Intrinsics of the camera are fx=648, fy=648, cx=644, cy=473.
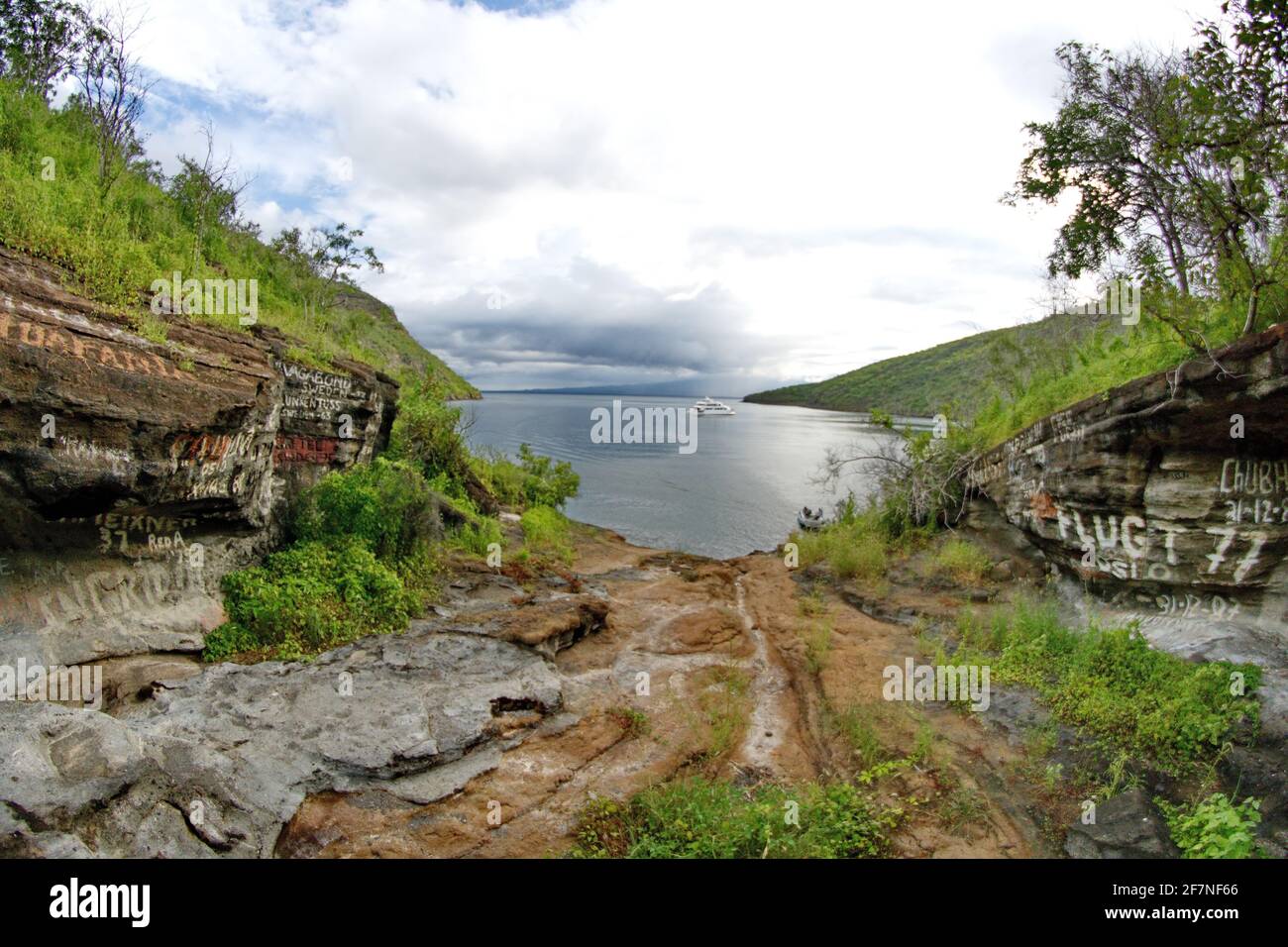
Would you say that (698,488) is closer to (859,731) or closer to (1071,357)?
(1071,357)

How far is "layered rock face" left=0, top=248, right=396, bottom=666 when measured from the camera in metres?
7.21

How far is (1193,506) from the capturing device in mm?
9805

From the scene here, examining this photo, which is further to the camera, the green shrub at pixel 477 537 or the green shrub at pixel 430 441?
the green shrub at pixel 430 441

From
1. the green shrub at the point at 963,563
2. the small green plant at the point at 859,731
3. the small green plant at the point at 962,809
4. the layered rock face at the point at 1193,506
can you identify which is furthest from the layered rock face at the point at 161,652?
the green shrub at the point at 963,563

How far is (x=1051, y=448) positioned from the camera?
12898 millimetres

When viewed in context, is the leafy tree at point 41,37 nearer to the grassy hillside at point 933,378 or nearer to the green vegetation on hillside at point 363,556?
the green vegetation on hillside at point 363,556

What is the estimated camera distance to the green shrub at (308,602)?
30.1ft

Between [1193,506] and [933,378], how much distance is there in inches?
3634

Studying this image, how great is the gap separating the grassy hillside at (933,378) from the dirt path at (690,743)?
9663mm

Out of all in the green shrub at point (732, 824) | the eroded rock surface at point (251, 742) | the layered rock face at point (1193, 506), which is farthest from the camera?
the layered rock face at point (1193, 506)

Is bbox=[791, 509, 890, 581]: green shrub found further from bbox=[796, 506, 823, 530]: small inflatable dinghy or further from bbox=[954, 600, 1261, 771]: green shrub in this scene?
bbox=[954, 600, 1261, 771]: green shrub

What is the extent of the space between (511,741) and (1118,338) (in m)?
14.4

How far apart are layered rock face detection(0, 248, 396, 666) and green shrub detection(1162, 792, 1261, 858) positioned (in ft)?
38.5

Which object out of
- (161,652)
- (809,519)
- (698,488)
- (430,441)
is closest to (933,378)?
(698,488)
